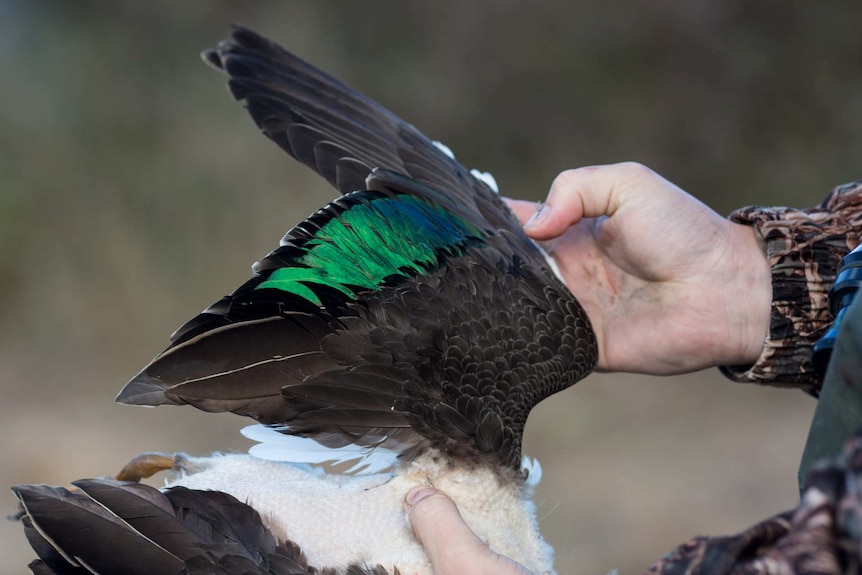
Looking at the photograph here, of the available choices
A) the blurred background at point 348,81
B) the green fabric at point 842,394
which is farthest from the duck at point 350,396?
the blurred background at point 348,81

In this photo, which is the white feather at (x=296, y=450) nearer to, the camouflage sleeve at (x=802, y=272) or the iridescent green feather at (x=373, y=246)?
the iridescent green feather at (x=373, y=246)

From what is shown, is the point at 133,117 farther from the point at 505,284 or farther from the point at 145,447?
the point at 505,284

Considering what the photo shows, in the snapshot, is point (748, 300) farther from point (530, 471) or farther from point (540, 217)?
point (530, 471)

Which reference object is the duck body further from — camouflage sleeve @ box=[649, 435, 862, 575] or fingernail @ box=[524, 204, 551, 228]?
camouflage sleeve @ box=[649, 435, 862, 575]

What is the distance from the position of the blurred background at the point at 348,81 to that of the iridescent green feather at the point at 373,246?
3.62 meters

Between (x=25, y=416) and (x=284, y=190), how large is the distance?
219 centimetres

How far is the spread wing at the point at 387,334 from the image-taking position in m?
1.48

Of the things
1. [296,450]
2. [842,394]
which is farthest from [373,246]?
[842,394]

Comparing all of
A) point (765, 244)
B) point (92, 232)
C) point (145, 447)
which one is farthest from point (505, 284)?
point (92, 232)

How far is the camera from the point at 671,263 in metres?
2.13

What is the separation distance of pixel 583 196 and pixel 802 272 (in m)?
0.56

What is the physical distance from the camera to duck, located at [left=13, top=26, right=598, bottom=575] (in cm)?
142

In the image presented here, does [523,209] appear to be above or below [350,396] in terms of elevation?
above

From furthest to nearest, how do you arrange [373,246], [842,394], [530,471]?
[530,471]
[373,246]
[842,394]
